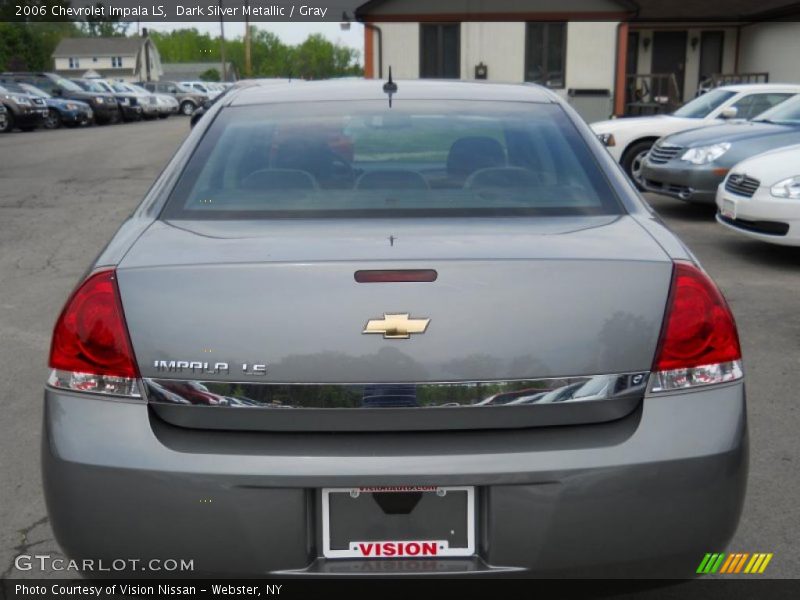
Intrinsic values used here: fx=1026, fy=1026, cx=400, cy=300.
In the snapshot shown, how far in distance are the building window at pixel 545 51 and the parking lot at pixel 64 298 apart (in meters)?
14.5

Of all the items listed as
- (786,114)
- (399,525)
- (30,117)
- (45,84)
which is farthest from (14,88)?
(399,525)

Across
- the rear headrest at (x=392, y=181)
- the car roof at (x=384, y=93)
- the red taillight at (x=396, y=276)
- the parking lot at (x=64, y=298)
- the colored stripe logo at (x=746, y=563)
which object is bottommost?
the parking lot at (x=64, y=298)

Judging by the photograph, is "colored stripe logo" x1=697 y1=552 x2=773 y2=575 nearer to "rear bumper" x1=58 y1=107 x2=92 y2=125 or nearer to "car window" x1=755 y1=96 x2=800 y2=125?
"car window" x1=755 y1=96 x2=800 y2=125

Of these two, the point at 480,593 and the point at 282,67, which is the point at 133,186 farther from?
the point at 282,67

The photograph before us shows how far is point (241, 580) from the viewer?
236 centimetres

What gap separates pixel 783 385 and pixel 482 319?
347cm

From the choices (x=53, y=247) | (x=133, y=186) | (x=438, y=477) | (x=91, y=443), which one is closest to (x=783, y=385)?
(x=438, y=477)

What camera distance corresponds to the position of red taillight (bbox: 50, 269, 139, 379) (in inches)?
95.2

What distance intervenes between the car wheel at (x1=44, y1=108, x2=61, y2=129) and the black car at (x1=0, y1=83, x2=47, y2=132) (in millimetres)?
1096

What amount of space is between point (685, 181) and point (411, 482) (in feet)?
30.9

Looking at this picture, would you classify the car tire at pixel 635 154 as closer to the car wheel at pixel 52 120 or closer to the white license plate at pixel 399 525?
the white license plate at pixel 399 525

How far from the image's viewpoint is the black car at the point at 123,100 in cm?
3916

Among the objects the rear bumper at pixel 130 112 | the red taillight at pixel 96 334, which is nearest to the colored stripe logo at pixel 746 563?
the red taillight at pixel 96 334

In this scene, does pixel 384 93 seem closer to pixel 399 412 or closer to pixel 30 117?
pixel 399 412
